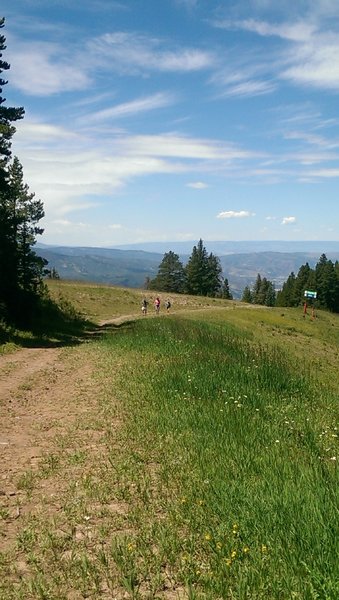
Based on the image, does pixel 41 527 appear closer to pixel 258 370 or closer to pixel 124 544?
pixel 124 544

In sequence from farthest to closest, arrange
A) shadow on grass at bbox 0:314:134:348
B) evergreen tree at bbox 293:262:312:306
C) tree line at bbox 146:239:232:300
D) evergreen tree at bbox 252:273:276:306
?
evergreen tree at bbox 252:273:276:306 < evergreen tree at bbox 293:262:312:306 < tree line at bbox 146:239:232:300 < shadow on grass at bbox 0:314:134:348

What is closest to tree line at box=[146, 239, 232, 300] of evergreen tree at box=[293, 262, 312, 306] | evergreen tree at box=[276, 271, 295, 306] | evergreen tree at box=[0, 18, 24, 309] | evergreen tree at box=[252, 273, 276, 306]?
evergreen tree at box=[276, 271, 295, 306]

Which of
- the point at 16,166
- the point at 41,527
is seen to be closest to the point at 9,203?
the point at 16,166

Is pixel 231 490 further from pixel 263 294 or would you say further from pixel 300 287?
pixel 263 294

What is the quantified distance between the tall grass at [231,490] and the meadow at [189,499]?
0.02m

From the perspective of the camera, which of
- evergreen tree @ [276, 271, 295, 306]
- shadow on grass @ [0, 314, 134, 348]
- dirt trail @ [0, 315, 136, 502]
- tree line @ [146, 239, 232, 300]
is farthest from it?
evergreen tree @ [276, 271, 295, 306]

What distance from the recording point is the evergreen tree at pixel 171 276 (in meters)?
124

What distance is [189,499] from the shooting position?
5.73 meters

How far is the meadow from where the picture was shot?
4.29 m

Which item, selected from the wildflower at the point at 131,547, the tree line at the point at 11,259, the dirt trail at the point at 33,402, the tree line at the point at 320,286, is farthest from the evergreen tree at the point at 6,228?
the tree line at the point at 320,286

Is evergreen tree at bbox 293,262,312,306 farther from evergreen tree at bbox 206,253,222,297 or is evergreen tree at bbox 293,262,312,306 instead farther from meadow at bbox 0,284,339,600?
meadow at bbox 0,284,339,600

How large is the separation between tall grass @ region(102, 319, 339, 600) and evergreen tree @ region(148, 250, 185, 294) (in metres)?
112

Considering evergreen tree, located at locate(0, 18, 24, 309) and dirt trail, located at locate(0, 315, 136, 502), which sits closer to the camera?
dirt trail, located at locate(0, 315, 136, 502)

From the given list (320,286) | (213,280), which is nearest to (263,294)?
(320,286)
